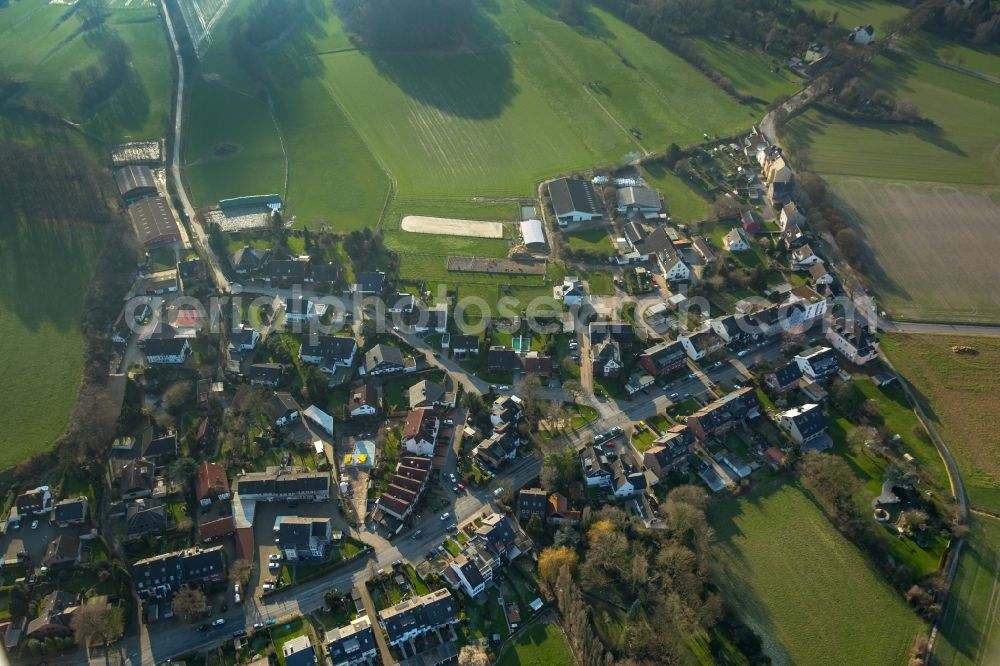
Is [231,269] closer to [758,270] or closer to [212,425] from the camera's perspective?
[212,425]

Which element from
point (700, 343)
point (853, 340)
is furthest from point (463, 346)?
point (853, 340)

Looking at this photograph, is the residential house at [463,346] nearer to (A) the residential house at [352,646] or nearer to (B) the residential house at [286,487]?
(B) the residential house at [286,487]

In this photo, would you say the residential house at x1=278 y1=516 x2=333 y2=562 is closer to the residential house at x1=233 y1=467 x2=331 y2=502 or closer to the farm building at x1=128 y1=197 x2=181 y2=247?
the residential house at x1=233 y1=467 x2=331 y2=502

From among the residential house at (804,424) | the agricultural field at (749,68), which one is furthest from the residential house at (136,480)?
the agricultural field at (749,68)

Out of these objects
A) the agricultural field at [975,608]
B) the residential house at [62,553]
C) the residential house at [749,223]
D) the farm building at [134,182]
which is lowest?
the residential house at [62,553]

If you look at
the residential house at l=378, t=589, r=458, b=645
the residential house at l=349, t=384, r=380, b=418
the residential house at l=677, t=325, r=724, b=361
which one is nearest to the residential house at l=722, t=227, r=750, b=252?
the residential house at l=677, t=325, r=724, b=361
